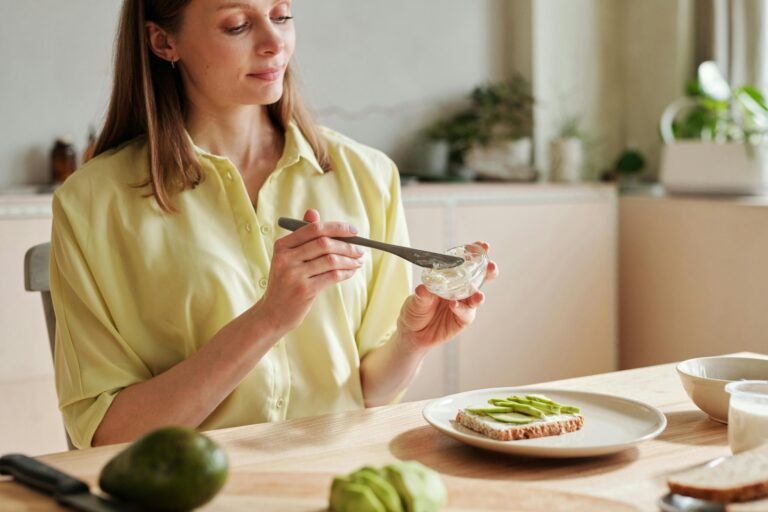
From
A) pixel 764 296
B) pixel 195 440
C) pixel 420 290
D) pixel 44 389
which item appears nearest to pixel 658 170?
pixel 764 296

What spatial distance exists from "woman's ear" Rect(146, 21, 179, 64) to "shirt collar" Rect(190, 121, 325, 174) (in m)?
0.14

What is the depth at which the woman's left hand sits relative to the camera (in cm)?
145

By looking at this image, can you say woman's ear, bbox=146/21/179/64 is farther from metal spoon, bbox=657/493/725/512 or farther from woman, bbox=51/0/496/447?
metal spoon, bbox=657/493/725/512

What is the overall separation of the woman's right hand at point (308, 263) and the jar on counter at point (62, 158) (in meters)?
1.97

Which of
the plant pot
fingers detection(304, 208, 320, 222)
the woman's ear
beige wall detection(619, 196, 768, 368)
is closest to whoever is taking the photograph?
fingers detection(304, 208, 320, 222)

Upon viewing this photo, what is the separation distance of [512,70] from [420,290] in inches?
105

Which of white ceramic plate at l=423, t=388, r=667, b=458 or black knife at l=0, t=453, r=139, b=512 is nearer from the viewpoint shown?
black knife at l=0, t=453, r=139, b=512

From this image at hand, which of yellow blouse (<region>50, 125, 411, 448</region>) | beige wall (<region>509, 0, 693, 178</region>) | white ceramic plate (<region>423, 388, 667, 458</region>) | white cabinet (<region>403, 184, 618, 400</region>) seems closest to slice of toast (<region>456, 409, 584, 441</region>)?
white ceramic plate (<region>423, 388, 667, 458</region>)

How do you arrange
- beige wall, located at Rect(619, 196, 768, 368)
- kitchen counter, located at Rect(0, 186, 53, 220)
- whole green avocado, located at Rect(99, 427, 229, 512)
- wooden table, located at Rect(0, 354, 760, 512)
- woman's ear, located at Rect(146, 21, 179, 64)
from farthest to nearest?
1. beige wall, located at Rect(619, 196, 768, 368)
2. kitchen counter, located at Rect(0, 186, 53, 220)
3. woman's ear, located at Rect(146, 21, 179, 64)
4. wooden table, located at Rect(0, 354, 760, 512)
5. whole green avocado, located at Rect(99, 427, 229, 512)

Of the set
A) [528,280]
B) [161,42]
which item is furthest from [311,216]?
[528,280]

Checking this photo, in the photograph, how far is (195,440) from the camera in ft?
2.96

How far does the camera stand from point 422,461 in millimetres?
1155

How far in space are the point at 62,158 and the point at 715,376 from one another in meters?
2.35

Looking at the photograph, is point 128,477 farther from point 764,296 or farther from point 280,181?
point 764,296
